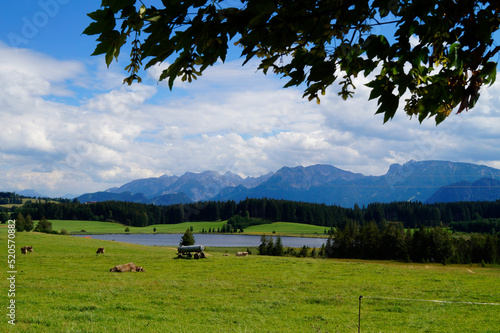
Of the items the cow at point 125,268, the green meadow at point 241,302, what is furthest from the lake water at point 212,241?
the green meadow at point 241,302

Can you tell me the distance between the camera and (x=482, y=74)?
Result: 9.03ft

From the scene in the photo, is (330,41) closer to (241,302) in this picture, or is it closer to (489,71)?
(489,71)

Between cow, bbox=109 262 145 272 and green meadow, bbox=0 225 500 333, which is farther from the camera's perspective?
cow, bbox=109 262 145 272

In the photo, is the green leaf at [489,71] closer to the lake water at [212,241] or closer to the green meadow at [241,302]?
the green meadow at [241,302]

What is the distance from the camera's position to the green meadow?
1197cm

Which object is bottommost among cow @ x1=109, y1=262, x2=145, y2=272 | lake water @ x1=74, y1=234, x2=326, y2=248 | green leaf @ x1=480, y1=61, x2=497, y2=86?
lake water @ x1=74, y1=234, x2=326, y2=248

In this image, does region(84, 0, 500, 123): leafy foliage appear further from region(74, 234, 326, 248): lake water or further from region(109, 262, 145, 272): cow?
region(74, 234, 326, 248): lake water

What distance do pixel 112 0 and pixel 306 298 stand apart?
17.5 metres

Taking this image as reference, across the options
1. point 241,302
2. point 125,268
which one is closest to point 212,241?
point 125,268

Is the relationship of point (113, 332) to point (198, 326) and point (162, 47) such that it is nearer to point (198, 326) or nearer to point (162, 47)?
point (198, 326)

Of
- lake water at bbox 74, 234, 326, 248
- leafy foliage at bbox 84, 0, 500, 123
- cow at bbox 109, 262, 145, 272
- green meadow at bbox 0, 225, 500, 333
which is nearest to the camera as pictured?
leafy foliage at bbox 84, 0, 500, 123

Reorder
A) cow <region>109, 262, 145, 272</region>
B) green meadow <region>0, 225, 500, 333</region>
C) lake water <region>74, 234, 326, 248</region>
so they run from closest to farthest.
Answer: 1. green meadow <region>0, 225, 500, 333</region>
2. cow <region>109, 262, 145, 272</region>
3. lake water <region>74, 234, 326, 248</region>

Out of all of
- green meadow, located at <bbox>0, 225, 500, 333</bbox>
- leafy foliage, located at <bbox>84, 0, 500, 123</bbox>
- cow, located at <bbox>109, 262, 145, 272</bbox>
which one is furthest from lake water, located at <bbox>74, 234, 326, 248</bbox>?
leafy foliage, located at <bbox>84, 0, 500, 123</bbox>

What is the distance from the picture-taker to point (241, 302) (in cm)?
1605
